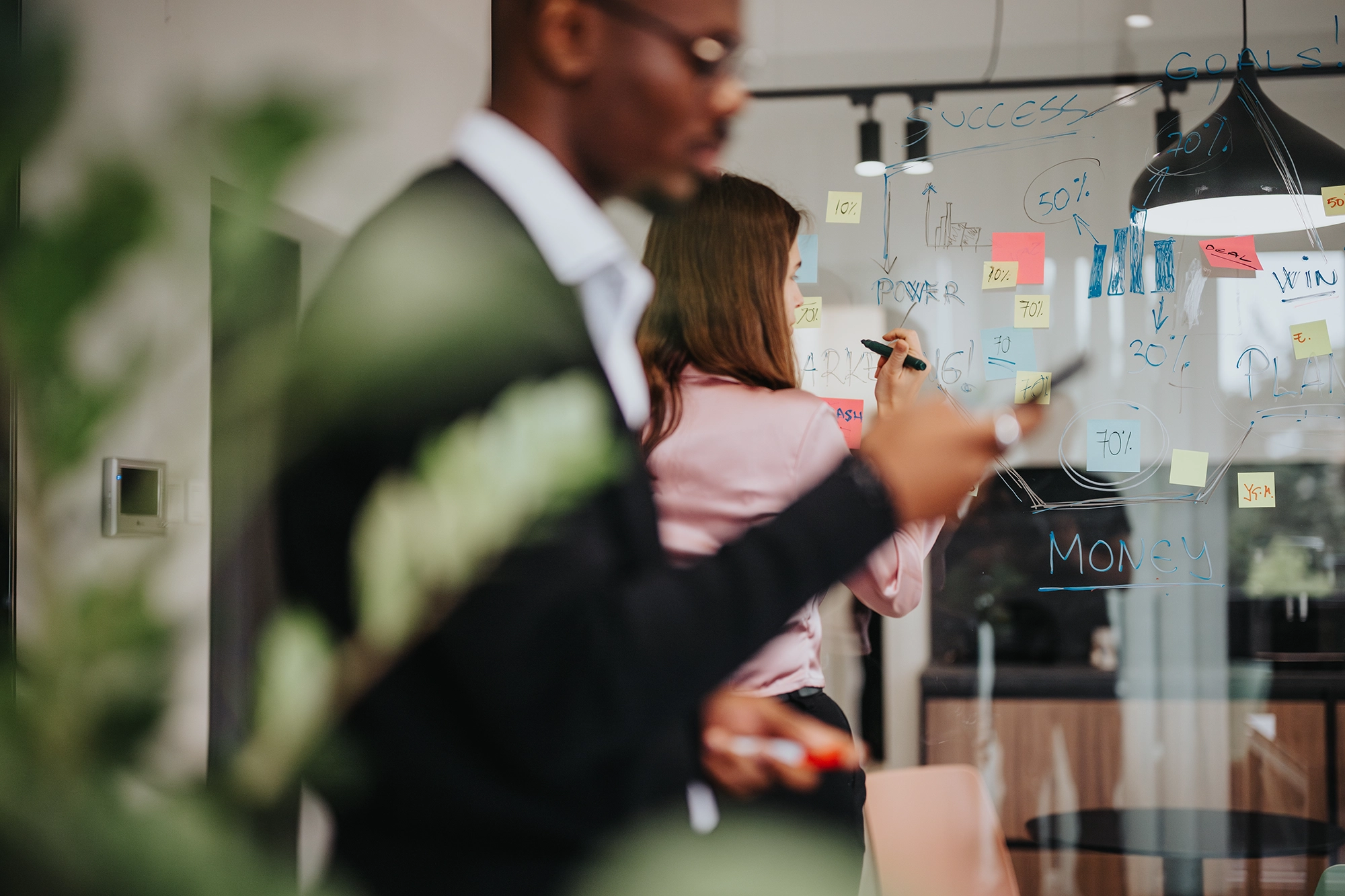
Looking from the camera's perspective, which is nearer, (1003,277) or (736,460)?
(736,460)

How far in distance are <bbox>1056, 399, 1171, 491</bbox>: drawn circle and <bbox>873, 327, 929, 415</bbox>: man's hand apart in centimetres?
61

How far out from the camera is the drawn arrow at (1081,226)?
2604 mm

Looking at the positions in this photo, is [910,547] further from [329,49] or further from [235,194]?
[329,49]

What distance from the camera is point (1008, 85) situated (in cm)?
265

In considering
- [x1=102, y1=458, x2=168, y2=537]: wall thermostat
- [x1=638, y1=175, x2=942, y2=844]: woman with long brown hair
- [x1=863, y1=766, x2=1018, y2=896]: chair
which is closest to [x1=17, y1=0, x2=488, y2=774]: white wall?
[x1=102, y1=458, x2=168, y2=537]: wall thermostat

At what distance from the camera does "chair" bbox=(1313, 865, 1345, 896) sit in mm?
1547

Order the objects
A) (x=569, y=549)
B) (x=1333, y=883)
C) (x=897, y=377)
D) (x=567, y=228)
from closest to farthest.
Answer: (x=569, y=549) < (x=567, y=228) < (x=1333, y=883) < (x=897, y=377)

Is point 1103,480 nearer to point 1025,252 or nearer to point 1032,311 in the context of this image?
point 1032,311

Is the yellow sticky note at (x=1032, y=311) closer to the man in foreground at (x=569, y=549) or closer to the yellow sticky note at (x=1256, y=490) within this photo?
the yellow sticky note at (x=1256, y=490)

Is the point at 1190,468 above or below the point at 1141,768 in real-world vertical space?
above

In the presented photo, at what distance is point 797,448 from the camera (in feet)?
4.35

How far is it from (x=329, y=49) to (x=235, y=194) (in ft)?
8.14

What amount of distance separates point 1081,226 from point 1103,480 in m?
0.63

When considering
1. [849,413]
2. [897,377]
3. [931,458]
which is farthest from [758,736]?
[849,413]
